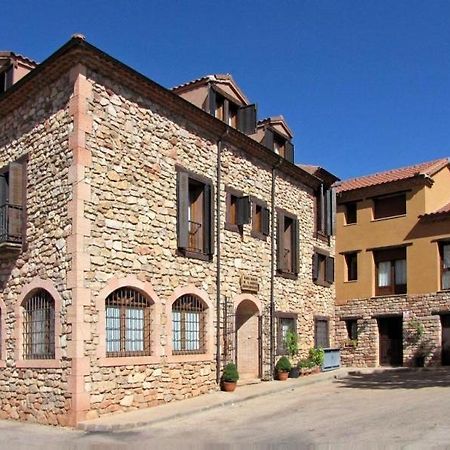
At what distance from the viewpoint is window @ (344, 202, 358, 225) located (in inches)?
1174

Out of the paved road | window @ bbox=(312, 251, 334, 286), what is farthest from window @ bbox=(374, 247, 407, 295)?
the paved road

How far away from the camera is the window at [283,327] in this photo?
21828 mm

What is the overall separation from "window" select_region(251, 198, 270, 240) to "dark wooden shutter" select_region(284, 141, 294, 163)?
3097 millimetres

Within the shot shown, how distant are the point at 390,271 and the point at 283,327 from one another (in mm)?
8180

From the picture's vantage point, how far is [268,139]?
22.7 metres

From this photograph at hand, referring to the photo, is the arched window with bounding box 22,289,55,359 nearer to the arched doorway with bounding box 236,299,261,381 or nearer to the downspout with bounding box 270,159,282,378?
the arched doorway with bounding box 236,299,261,381

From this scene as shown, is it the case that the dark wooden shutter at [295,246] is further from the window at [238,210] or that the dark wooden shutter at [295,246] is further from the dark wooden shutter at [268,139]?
the window at [238,210]

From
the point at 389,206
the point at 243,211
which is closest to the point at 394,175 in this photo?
the point at 389,206

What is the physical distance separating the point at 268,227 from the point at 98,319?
8394 millimetres

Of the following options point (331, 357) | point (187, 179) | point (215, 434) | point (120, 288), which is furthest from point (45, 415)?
point (331, 357)

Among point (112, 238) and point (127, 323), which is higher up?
point (112, 238)

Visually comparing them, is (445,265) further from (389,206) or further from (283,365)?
(283,365)

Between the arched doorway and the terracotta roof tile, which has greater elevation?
the terracotta roof tile

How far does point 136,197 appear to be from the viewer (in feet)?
52.3
